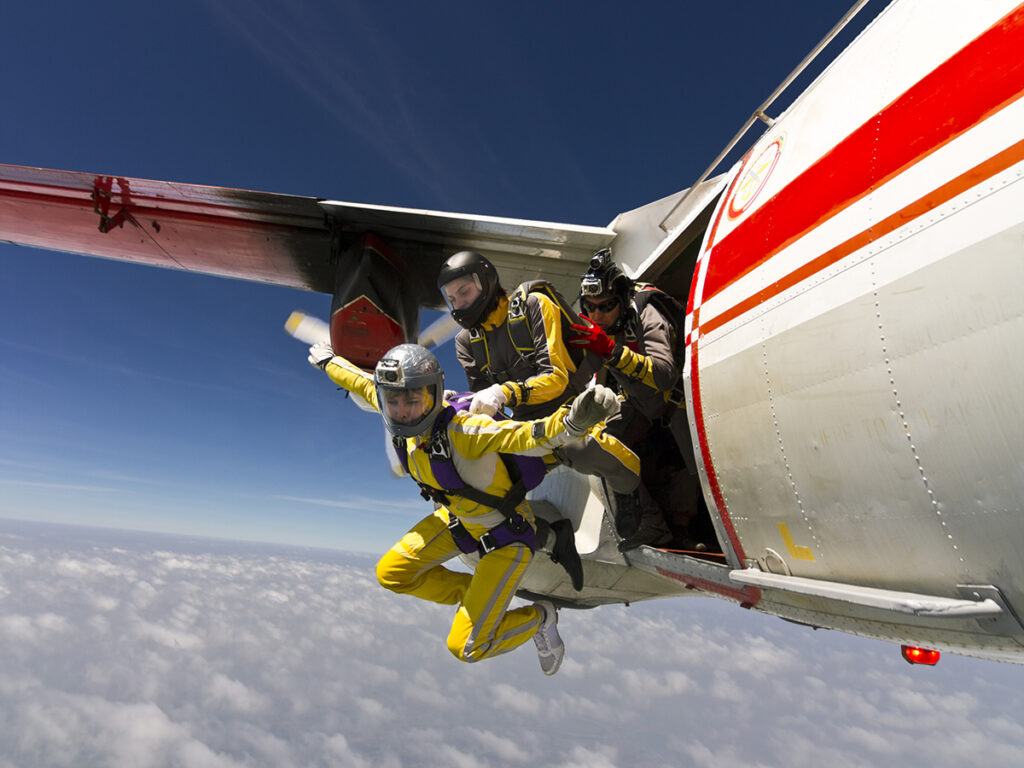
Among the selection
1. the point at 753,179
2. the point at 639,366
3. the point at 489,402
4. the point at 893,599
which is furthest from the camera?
the point at 639,366

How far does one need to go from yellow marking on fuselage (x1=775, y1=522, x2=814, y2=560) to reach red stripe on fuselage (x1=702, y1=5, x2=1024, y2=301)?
1300 millimetres

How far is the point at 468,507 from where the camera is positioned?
12.1 feet

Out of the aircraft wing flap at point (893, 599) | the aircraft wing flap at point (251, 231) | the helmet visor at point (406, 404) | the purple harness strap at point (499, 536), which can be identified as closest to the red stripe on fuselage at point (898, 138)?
the aircraft wing flap at point (893, 599)

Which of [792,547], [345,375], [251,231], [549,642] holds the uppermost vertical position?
[251,231]

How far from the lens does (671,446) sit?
466 centimetres

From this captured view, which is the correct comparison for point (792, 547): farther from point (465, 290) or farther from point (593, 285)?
point (465, 290)

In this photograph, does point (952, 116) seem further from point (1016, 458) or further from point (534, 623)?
point (534, 623)

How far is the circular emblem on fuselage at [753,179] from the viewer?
2.72m

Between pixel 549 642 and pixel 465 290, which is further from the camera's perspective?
pixel 549 642

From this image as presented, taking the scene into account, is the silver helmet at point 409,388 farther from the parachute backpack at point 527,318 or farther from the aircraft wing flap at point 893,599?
the aircraft wing flap at point 893,599

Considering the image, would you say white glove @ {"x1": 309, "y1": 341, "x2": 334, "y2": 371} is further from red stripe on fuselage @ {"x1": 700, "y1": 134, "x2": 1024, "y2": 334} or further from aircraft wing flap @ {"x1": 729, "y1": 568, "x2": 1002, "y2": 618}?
aircraft wing flap @ {"x1": 729, "y1": 568, "x2": 1002, "y2": 618}

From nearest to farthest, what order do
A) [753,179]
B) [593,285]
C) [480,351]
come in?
1. [753,179]
2. [593,285]
3. [480,351]

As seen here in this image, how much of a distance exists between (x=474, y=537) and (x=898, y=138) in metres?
3.40

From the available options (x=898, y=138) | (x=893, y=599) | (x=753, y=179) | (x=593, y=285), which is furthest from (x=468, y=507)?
(x=898, y=138)
